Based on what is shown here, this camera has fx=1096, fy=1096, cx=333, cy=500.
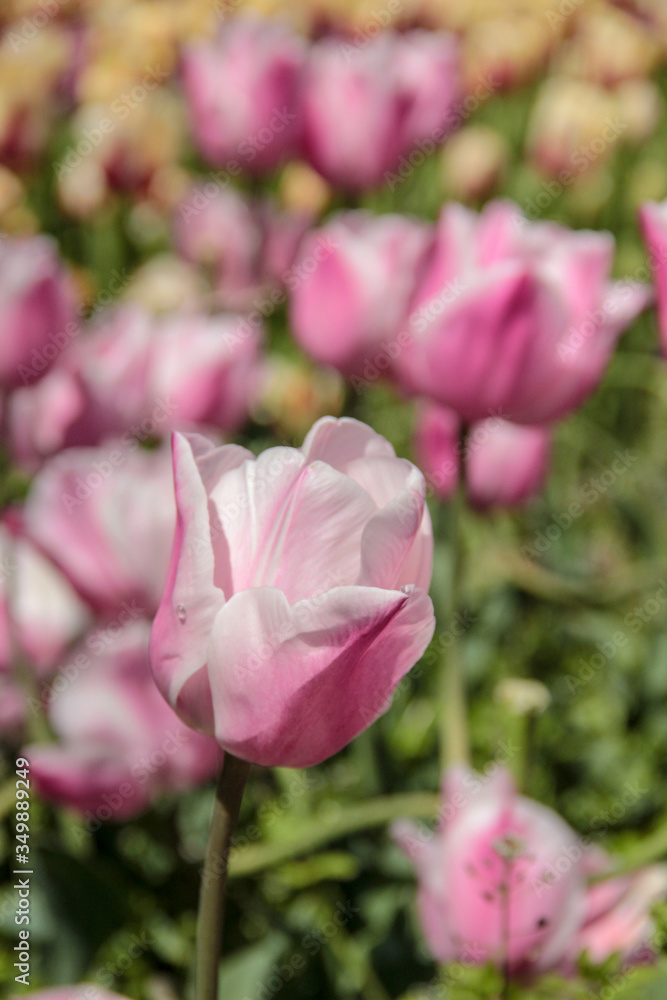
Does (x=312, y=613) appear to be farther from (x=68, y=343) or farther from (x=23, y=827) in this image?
(x=68, y=343)

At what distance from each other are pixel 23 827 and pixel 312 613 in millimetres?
369

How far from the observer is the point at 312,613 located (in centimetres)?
31

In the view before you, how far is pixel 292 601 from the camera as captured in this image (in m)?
0.34

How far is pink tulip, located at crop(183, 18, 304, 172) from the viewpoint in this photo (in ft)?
3.81

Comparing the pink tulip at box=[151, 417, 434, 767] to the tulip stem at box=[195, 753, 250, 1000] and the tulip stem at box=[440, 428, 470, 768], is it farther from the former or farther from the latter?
the tulip stem at box=[440, 428, 470, 768]

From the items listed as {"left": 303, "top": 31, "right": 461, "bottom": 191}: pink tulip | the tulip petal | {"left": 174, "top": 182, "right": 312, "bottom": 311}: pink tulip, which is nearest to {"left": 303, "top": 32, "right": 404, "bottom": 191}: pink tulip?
{"left": 303, "top": 31, "right": 461, "bottom": 191}: pink tulip

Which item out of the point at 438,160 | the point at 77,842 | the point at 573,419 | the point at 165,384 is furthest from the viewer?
the point at 438,160

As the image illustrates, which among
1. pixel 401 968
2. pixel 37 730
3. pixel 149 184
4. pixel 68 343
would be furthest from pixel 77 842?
pixel 149 184

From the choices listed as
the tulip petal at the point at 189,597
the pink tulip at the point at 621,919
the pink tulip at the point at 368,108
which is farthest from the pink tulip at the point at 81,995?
the pink tulip at the point at 368,108

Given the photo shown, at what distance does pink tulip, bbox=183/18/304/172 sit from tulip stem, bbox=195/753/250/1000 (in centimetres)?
94

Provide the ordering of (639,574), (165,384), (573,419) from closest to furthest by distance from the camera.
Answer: (165,384) → (639,574) → (573,419)

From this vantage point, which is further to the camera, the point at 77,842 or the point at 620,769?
the point at 620,769

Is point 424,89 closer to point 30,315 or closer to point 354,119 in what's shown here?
point 354,119

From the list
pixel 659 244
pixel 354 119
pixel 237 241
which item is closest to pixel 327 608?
pixel 659 244
